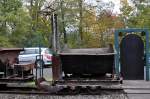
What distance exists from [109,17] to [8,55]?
32.5 m

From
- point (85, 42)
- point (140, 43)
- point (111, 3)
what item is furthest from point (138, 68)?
point (111, 3)

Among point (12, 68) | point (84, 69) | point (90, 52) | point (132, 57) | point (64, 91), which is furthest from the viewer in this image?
point (132, 57)

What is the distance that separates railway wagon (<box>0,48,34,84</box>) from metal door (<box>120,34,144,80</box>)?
380 centimetres

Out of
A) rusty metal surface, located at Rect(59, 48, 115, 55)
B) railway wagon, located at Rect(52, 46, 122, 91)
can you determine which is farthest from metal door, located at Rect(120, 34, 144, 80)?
railway wagon, located at Rect(52, 46, 122, 91)

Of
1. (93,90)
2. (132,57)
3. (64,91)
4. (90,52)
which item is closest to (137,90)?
(93,90)

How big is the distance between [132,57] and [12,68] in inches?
184

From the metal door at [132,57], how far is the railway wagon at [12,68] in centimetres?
380

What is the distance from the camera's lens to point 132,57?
1839 cm

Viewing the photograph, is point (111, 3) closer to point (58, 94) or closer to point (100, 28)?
point (100, 28)

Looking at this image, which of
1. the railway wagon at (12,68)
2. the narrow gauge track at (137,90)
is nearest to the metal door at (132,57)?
the narrow gauge track at (137,90)

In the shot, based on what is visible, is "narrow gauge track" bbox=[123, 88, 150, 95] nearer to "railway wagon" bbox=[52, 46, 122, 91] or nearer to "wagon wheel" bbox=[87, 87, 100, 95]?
"railway wagon" bbox=[52, 46, 122, 91]

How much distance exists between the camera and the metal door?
1836 cm

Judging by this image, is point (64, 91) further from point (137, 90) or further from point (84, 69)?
point (137, 90)

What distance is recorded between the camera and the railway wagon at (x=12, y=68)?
16297mm
